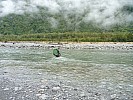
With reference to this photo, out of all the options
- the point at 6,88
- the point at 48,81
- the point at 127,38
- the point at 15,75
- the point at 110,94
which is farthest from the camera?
the point at 127,38

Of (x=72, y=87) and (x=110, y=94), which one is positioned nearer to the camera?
(x=110, y=94)

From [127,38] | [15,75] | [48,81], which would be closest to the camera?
[48,81]

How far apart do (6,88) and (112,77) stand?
369 inches

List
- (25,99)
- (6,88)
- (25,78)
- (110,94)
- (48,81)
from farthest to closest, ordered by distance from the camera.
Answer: (25,78)
(48,81)
(6,88)
(110,94)
(25,99)

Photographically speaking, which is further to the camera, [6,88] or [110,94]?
[6,88]

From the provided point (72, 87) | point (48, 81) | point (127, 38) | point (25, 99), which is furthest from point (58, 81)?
point (127, 38)

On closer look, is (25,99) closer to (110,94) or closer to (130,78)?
(110,94)

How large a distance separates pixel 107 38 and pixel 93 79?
11687 cm

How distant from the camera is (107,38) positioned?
138m

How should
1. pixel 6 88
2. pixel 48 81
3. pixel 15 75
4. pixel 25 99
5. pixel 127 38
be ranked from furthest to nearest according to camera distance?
pixel 127 38 → pixel 15 75 → pixel 48 81 → pixel 6 88 → pixel 25 99

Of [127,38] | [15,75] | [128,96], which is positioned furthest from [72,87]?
[127,38]

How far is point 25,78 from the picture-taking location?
22703 mm

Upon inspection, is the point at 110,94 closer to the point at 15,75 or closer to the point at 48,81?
the point at 48,81

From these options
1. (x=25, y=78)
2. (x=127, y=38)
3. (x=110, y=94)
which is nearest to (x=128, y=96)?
(x=110, y=94)
